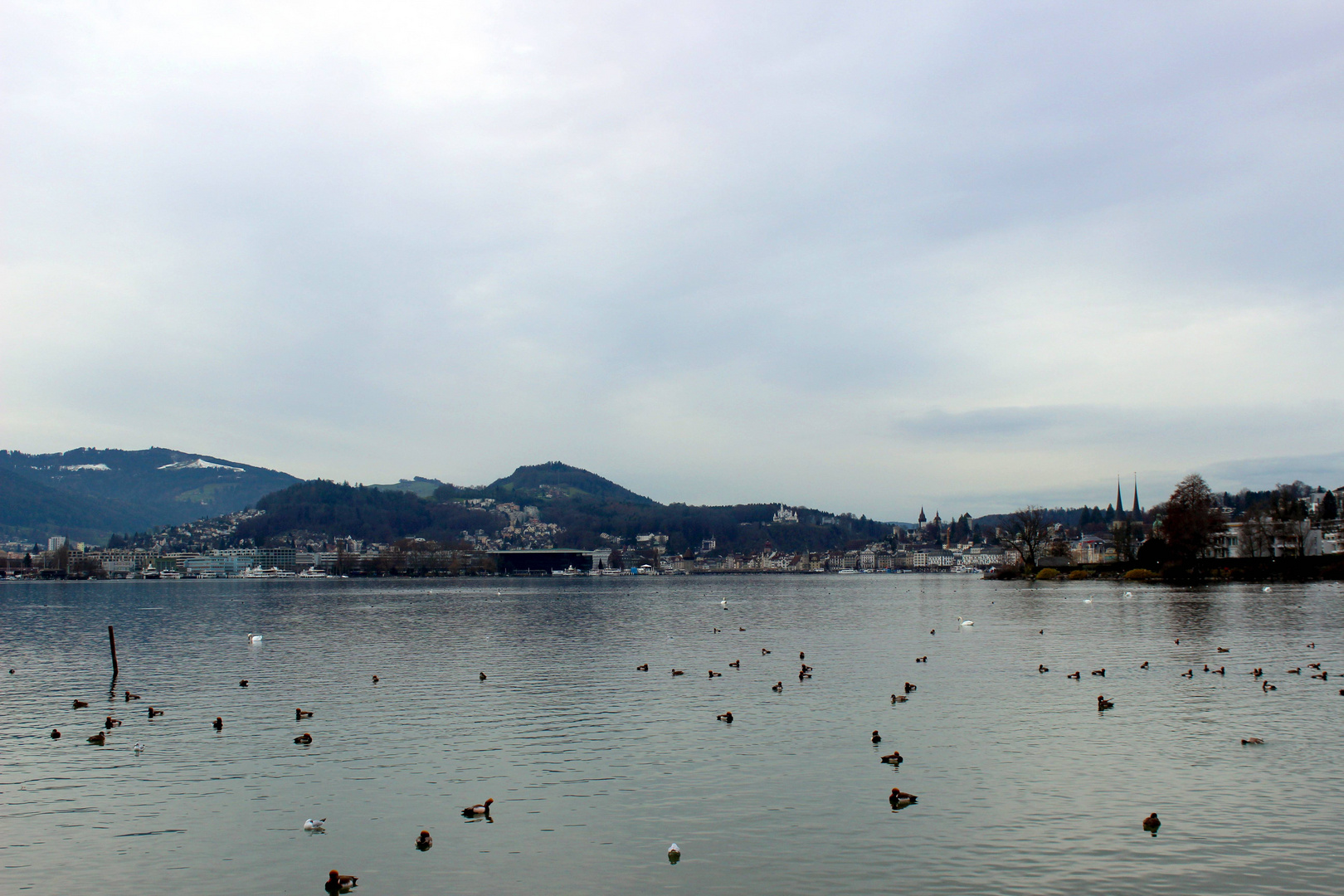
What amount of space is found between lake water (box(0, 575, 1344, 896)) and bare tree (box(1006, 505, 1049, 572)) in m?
122

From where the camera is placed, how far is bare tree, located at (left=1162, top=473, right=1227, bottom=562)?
121625mm

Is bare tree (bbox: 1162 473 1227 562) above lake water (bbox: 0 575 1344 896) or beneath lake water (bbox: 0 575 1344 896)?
above

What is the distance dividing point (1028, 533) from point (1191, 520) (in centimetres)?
4912

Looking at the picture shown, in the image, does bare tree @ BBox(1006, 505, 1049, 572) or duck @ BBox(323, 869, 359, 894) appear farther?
bare tree @ BBox(1006, 505, 1049, 572)

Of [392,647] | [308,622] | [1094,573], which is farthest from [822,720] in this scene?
[1094,573]

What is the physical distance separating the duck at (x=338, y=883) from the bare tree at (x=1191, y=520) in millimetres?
126772

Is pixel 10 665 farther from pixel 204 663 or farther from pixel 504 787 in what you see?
pixel 504 787

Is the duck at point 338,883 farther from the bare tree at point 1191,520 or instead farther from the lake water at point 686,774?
the bare tree at point 1191,520

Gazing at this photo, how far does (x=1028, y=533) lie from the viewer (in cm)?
16950

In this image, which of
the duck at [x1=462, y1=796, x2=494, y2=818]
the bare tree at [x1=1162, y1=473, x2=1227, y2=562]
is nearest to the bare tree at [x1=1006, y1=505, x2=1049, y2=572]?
the bare tree at [x1=1162, y1=473, x2=1227, y2=562]

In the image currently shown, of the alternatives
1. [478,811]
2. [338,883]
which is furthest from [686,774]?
[338,883]

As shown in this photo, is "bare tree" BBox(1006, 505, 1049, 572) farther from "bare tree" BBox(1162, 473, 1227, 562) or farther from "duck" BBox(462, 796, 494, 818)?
"duck" BBox(462, 796, 494, 818)

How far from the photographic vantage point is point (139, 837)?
58.6 feet

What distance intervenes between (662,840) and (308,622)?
232 feet
